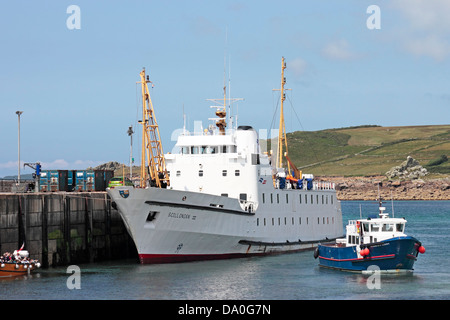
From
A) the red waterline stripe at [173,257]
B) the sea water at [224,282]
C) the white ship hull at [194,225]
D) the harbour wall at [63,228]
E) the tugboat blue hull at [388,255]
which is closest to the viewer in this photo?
the sea water at [224,282]

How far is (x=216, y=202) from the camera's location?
52.8 m

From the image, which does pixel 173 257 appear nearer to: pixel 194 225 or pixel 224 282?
pixel 194 225

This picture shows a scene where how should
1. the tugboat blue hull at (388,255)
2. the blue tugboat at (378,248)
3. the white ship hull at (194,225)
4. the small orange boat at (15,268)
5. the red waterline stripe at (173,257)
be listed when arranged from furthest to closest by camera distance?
the red waterline stripe at (173,257), the white ship hull at (194,225), the blue tugboat at (378,248), the tugboat blue hull at (388,255), the small orange boat at (15,268)

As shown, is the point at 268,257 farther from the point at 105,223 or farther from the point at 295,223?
the point at 105,223

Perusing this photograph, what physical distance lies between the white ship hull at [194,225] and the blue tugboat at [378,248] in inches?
282

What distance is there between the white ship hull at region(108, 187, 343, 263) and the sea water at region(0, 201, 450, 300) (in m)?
0.98

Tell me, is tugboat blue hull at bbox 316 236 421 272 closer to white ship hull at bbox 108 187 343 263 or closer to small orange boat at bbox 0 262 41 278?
white ship hull at bbox 108 187 343 263

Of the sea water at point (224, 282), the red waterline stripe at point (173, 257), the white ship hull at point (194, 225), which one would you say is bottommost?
the sea water at point (224, 282)

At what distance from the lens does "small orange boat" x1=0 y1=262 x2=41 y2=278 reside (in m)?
46.1

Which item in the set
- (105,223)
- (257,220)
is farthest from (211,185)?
(105,223)

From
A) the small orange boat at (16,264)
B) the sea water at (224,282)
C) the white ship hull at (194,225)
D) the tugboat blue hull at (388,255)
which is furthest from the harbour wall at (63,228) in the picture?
the tugboat blue hull at (388,255)

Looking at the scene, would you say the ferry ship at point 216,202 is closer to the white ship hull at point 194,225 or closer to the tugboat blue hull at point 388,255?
the white ship hull at point 194,225

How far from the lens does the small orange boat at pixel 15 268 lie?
46.1 m
